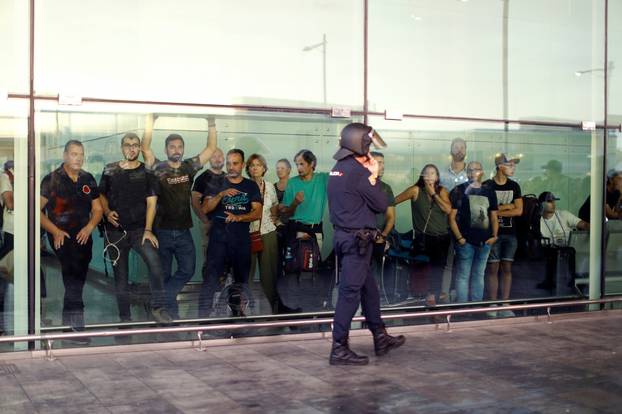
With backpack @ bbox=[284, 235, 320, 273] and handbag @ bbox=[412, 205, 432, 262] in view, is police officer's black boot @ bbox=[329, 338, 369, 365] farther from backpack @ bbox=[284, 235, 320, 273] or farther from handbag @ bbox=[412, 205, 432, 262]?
handbag @ bbox=[412, 205, 432, 262]

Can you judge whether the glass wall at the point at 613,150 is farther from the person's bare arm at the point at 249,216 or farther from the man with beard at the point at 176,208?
the man with beard at the point at 176,208

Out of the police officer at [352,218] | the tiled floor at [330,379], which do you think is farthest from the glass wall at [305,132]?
the police officer at [352,218]

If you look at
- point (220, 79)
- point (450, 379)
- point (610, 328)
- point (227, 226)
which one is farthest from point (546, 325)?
point (220, 79)

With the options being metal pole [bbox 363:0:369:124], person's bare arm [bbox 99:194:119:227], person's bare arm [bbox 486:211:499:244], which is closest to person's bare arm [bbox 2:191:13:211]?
person's bare arm [bbox 99:194:119:227]

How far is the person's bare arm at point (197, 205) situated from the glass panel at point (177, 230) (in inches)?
1.4

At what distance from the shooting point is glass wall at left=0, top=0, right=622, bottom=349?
7785 millimetres

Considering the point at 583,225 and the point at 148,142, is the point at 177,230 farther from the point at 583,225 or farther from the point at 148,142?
the point at 583,225

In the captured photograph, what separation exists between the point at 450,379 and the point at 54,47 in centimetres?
445

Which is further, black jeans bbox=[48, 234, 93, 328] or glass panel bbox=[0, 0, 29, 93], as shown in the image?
black jeans bbox=[48, 234, 93, 328]

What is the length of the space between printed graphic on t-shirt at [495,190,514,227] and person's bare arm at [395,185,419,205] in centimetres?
106

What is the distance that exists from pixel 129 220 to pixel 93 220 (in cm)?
34

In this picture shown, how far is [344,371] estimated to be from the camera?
6.93 m

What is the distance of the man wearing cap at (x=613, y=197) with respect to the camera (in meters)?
10.3

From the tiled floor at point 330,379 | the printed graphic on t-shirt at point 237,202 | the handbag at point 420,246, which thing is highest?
the printed graphic on t-shirt at point 237,202
